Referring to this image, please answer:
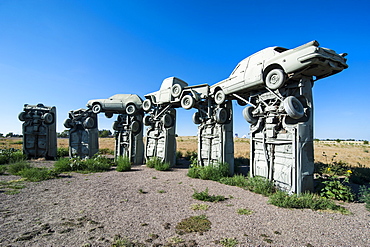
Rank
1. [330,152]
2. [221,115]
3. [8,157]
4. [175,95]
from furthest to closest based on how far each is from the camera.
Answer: [330,152] → [8,157] → [175,95] → [221,115]

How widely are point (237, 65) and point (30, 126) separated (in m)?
16.1

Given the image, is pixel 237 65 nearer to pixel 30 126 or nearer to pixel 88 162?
pixel 88 162

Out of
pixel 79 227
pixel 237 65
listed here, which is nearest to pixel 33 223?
pixel 79 227

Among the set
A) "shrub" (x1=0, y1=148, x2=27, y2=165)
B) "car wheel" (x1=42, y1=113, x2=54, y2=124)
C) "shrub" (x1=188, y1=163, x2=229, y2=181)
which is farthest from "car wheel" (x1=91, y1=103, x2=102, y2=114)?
"shrub" (x1=188, y1=163, x2=229, y2=181)

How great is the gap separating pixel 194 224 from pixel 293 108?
4571 mm

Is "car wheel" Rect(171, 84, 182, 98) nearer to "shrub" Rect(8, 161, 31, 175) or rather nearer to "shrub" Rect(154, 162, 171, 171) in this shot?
"shrub" Rect(154, 162, 171, 171)

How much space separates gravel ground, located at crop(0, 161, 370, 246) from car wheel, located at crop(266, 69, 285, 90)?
3.88m

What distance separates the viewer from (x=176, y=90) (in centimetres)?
1185

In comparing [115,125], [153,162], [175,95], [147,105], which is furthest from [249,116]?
[115,125]

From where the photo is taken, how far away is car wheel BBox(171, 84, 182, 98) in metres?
11.7

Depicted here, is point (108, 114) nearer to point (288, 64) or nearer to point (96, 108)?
point (96, 108)

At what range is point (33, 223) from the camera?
4.32m

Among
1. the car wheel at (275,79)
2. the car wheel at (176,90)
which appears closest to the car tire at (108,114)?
the car wheel at (176,90)

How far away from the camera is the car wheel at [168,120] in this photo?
12.4 meters
